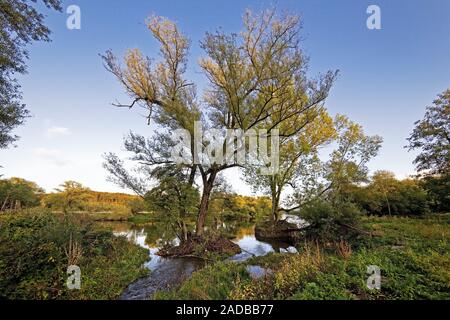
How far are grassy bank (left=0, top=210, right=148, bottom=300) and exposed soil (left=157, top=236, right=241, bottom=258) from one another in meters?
3.46

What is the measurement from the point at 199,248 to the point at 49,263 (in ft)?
23.8

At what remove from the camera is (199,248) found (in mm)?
11602

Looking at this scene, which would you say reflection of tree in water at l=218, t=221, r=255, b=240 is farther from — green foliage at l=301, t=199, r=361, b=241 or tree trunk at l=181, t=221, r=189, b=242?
green foliage at l=301, t=199, r=361, b=241

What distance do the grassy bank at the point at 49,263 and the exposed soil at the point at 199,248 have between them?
3460 millimetres

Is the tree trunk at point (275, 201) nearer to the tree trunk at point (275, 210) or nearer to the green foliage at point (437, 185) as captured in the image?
the tree trunk at point (275, 210)

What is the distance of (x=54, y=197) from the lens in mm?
32281

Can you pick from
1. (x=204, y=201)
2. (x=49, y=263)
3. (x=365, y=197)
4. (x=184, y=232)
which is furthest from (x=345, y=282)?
(x=365, y=197)

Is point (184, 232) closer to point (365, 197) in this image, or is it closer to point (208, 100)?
point (208, 100)

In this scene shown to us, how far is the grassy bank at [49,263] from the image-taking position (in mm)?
4840

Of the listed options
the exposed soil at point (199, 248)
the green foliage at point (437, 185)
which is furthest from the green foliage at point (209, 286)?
the green foliage at point (437, 185)

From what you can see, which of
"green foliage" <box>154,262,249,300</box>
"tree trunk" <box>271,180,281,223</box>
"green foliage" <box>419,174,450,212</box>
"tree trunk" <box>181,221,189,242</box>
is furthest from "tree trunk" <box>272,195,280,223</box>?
"green foliage" <box>154,262,249,300</box>
